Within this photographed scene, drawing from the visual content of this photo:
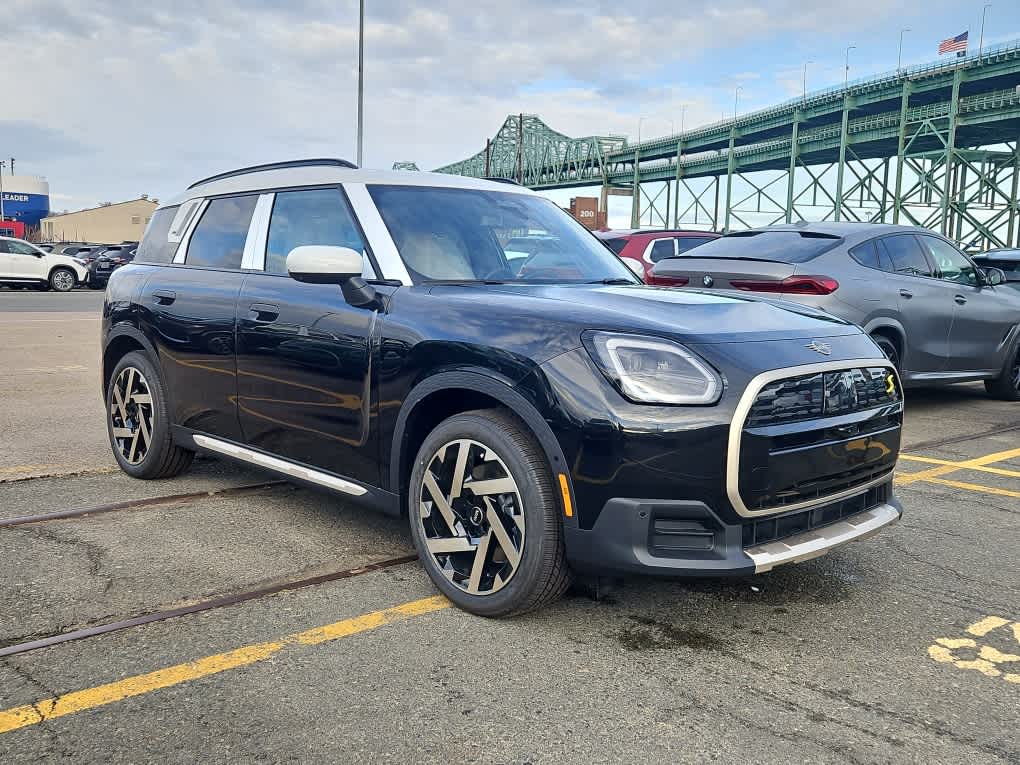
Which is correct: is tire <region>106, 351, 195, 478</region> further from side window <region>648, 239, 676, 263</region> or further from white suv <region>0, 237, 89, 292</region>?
white suv <region>0, 237, 89, 292</region>

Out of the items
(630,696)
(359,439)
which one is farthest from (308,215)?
(630,696)

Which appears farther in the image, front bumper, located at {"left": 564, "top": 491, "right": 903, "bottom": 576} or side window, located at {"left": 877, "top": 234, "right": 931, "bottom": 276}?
side window, located at {"left": 877, "top": 234, "right": 931, "bottom": 276}

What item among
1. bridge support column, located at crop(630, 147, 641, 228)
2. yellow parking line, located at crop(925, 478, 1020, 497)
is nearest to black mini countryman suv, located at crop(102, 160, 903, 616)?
yellow parking line, located at crop(925, 478, 1020, 497)

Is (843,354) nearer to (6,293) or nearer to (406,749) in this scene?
(406,749)

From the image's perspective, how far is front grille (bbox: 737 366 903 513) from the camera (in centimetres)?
289

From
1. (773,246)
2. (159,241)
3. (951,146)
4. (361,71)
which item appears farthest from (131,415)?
(951,146)

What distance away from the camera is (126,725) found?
2465 millimetres

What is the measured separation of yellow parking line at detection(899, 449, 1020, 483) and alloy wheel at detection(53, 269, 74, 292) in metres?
28.0

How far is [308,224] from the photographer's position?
4.18 metres

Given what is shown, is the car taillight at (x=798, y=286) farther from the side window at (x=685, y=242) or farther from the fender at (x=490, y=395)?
the side window at (x=685, y=242)

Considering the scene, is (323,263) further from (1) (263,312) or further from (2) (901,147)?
(2) (901,147)

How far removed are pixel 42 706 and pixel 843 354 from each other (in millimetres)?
2764

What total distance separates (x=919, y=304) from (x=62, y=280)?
88.6 feet

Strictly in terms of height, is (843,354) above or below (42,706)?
above
